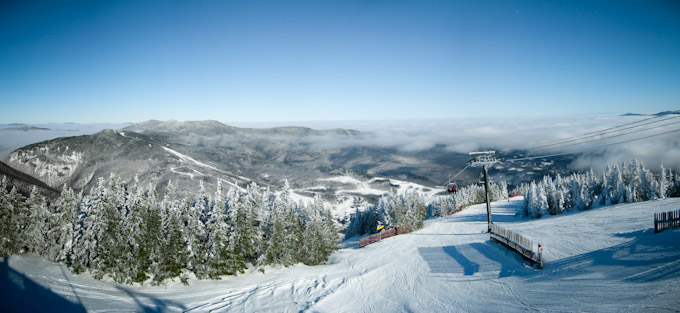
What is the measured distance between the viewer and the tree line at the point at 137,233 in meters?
20.8

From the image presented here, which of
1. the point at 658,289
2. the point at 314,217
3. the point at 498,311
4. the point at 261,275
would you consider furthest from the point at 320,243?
the point at 658,289

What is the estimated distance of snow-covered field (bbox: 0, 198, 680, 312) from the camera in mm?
12812

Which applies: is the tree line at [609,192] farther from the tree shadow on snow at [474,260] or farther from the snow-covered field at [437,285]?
the tree shadow on snow at [474,260]

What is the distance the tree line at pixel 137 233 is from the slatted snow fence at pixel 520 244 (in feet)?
64.9

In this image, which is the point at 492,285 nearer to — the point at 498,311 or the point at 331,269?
the point at 498,311

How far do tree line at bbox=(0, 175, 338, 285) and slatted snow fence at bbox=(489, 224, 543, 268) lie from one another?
19.8m

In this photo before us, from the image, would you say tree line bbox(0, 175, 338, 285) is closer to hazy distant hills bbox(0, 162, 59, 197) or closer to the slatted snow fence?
hazy distant hills bbox(0, 162, 59, 197)

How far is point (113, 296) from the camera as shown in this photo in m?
17.9

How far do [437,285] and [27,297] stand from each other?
24325 mm

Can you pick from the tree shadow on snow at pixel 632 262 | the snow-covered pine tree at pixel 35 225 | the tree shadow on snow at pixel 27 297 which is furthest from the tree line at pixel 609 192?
the snow-covered pine tree at pixel 35 225

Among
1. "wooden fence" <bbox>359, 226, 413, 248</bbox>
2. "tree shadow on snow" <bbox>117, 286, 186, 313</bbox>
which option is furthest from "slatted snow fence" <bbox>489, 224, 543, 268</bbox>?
"tree shadow on snow" <bbox>117, 286, 186, 313</bbox>

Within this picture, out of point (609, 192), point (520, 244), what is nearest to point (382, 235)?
point (520, 244)

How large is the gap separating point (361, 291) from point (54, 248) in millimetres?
24441

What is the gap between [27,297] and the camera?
15.9 meters
